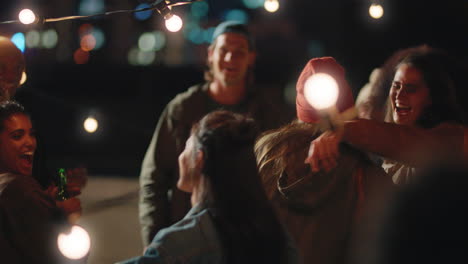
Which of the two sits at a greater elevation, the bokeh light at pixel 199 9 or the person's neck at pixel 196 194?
the bokeh light at pixel 199 9

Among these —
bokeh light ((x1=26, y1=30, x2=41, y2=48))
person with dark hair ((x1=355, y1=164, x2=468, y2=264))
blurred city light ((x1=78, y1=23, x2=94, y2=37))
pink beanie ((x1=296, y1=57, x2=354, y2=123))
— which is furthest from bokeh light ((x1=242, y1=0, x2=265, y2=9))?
person with dark hair ((x1=355, y1=164, x2=468, y2=264))

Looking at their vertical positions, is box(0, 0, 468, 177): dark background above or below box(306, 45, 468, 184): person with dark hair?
above

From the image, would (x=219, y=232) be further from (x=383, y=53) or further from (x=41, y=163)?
(x=383, y=53)

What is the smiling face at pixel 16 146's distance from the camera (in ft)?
10.5

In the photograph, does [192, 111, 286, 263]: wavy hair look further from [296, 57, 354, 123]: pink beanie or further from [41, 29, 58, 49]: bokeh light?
[41, 29, 58, 49]: bokeh light

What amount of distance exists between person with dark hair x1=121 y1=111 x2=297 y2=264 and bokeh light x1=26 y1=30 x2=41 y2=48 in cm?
2222

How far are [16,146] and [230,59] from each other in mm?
1817

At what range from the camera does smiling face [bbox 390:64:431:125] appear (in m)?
3.34

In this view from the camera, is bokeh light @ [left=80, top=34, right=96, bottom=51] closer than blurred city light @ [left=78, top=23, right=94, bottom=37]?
Yes

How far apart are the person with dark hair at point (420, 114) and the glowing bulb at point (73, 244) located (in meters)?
1.26

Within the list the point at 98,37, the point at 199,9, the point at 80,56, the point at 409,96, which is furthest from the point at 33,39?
the point at 409,96

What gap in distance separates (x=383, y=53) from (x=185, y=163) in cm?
1164

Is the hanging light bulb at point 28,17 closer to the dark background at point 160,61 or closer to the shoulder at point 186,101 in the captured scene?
the shoulder at point 186,101

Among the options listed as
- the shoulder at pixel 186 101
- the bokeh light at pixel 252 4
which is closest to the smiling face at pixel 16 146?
the shoulder at pixel 186 101
